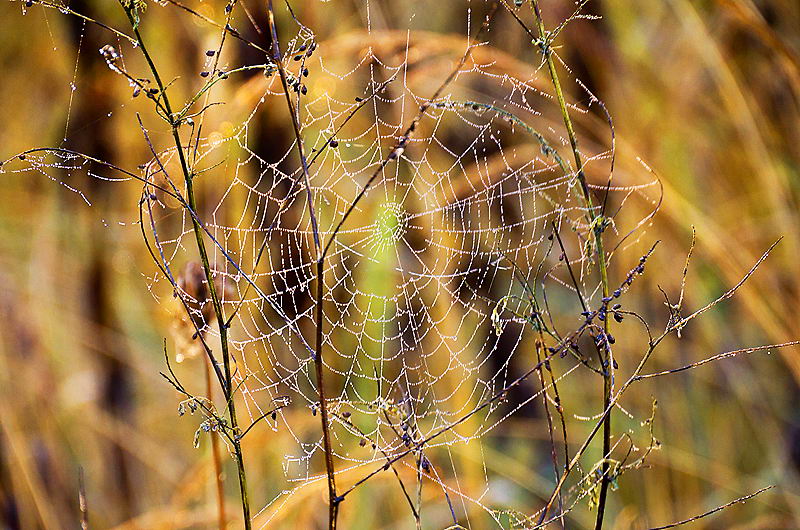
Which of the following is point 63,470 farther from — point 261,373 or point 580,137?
point 580,137

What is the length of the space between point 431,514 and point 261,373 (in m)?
0.39

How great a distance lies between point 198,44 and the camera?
1.30 metres

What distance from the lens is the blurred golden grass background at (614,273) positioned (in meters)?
1.21

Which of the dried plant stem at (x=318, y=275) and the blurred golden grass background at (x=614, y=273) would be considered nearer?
the dried plant stem at (x=318, y=275)

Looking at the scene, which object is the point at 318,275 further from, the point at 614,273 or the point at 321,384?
the point at 614,273

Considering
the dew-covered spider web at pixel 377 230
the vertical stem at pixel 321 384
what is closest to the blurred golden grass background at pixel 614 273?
the dew-covered spider web at pixel 377 230

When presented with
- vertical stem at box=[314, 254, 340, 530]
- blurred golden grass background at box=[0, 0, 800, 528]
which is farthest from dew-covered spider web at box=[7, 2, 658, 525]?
vertical stem at box=[314, 254, 340, 530]

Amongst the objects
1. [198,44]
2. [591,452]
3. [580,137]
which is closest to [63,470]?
[198,44]

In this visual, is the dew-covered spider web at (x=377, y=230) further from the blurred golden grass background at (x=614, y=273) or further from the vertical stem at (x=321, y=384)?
the vertical stem at (x=321, y=384)

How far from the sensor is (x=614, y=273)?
1.39 metres

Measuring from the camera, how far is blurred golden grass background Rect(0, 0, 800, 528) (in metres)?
1.21

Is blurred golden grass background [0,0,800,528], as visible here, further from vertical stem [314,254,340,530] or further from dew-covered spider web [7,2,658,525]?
vertical stem [314,254,340,530]

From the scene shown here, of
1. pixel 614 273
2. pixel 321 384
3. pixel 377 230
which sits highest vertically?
pixel 377 230

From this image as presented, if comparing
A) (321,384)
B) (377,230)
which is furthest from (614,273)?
(321,384)
